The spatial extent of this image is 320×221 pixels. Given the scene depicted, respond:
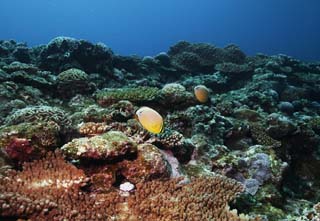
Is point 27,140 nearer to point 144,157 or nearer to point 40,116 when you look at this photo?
point 40,116

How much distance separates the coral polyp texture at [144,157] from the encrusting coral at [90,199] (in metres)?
0.01

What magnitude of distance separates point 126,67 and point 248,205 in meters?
12.0

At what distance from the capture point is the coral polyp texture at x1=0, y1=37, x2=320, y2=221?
12.3 ft

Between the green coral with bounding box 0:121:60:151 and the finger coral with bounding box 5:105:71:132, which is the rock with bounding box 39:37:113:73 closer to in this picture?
the finger coral with bounding box 5:105:71:132

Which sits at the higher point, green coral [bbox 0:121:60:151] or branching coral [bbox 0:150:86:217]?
green coral [bbox 0:121:60:151]

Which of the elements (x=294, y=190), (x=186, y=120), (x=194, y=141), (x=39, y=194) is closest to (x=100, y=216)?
(x=39, y=194)

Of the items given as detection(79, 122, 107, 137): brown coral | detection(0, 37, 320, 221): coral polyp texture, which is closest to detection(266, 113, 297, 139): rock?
detection(0, 37, 320, 221): coral polyp texture

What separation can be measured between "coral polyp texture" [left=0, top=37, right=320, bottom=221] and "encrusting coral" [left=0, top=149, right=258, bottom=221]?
1 centimetres

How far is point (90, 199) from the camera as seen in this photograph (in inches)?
151

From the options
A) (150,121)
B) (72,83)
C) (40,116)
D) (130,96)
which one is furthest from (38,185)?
(72,83)

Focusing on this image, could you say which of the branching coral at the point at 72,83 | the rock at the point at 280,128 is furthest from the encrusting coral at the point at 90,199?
the branching coral at the point at 72,83

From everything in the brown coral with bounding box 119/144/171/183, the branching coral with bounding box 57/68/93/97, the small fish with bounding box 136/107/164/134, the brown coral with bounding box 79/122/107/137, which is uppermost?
the branching coral with bounding box 57/68/93/97

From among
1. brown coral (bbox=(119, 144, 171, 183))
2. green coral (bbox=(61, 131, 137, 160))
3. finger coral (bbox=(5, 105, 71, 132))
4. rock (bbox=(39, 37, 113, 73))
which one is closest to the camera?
green coral (bbox=(61, 131, 137, 160))

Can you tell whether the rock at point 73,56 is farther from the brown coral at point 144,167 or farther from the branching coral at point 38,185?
the branching coral at point 38,185
